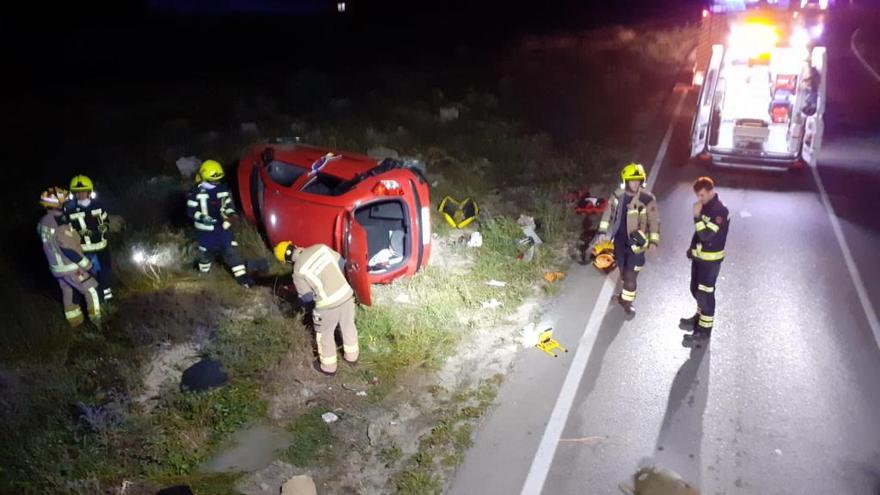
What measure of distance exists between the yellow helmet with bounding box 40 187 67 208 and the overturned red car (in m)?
2.19

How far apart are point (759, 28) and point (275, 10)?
101 ft

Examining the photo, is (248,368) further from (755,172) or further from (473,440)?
(755,172)

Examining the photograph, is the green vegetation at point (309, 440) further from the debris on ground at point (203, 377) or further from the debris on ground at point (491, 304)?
the debris on ground at point (491, 304)

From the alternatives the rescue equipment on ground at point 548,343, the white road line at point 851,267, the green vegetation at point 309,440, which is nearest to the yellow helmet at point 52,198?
the green vegetation at point 309,440

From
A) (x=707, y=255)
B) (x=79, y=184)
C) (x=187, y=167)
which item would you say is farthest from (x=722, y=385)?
(x=187, y=167)

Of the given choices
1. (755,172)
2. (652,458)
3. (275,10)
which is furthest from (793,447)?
(275,10)

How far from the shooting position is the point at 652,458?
5055 mm

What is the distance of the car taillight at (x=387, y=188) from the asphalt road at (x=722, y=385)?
7.16ft

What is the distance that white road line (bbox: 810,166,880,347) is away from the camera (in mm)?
6921

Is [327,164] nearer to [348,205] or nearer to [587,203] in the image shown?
[348,205]

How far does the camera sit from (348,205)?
22.3ft

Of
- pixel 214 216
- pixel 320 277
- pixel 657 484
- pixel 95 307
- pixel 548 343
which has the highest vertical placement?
pixel 214 216

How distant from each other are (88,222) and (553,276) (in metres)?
5.39

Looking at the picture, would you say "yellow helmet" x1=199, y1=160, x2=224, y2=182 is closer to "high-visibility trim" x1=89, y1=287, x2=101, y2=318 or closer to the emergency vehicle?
"high-visibility trim" x1=89, y1=287, x2=101, y2=318
